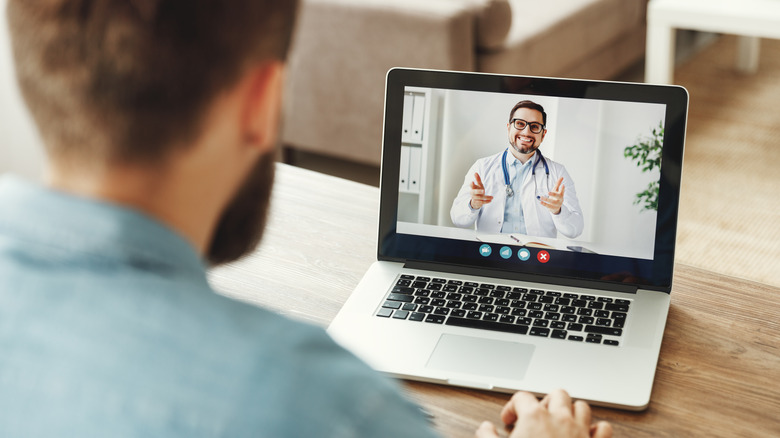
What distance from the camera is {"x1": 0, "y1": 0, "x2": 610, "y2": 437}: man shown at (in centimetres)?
45

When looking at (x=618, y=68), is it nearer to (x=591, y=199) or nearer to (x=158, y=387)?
(x=591, y=199)

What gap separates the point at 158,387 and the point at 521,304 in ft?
2.02

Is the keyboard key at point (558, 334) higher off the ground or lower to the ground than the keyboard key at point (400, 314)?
lower

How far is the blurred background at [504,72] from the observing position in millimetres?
2496

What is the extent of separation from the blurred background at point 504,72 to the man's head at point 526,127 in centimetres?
132

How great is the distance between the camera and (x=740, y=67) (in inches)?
148

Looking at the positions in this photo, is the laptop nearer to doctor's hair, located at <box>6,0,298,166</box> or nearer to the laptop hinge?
the laptop hinge

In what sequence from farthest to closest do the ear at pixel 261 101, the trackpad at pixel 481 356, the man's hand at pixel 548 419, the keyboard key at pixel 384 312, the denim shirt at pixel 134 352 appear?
the keyboard key at pixel 384 312, the trackpad at pixel 481 356, the man's hand at pixel 548 419, the ear at pixel 261 101, the denim shirt at pixel 134 352

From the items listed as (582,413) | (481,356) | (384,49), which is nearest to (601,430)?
(582,413)

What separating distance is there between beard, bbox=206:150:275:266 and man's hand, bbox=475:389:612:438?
11.0 inches

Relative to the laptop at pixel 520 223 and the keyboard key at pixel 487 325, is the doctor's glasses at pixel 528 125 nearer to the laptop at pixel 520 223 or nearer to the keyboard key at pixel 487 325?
the laptop at pixel 520 223

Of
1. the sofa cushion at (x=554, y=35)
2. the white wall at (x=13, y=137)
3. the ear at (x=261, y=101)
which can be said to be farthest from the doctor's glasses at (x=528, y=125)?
the white wall at (x=13, y=137)

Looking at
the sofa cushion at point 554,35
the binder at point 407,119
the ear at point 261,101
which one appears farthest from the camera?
the sofa cushion at point 554,35

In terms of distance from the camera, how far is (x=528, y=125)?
41.3 inches
